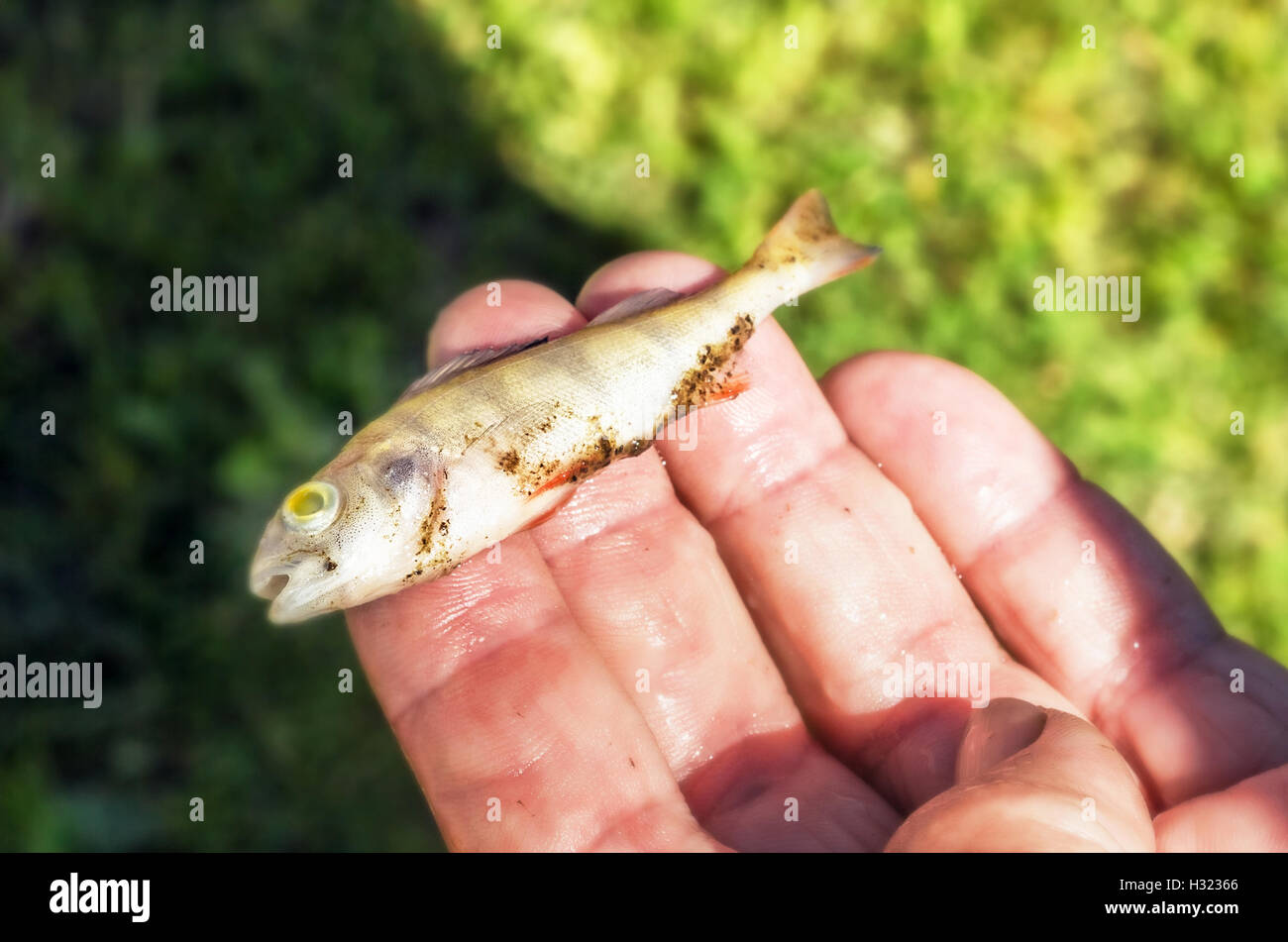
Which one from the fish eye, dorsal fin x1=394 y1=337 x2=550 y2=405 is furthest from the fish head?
dorsal fin x1=394 y1=337 x2=550 y2=405

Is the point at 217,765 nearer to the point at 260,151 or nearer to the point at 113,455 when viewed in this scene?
the point at 113,455

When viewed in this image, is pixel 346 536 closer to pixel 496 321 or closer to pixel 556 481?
pixel 556 481

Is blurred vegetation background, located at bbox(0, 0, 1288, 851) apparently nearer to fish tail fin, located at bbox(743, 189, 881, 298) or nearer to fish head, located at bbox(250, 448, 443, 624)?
fish tail fin, located at bbox(743, 189, 881, 298)

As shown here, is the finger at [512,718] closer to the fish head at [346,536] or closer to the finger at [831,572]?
the fish head at [346,536]

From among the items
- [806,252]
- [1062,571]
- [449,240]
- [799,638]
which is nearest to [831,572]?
[799,638]

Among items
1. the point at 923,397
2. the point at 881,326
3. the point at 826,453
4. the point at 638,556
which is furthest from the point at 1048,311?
the point at 638,556

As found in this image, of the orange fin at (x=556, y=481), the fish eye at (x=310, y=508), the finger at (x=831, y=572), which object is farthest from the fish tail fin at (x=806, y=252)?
the fish eye at (x=310, y=508)
